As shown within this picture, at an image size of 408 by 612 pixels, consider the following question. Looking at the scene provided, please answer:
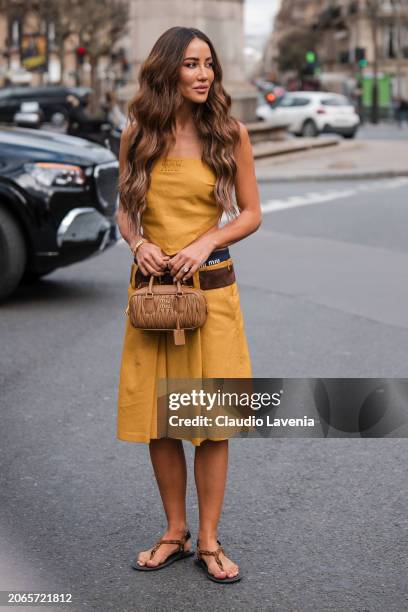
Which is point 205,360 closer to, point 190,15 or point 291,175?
point 291,175

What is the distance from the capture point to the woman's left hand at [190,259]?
4.21 m

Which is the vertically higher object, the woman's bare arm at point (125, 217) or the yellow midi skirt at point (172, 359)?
the woman's bare arm at point (125, 217)

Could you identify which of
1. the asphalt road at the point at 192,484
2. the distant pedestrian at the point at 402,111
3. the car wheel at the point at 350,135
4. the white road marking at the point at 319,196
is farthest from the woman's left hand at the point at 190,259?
the distant pedestrian at the point at 402,111

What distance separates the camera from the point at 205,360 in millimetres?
4273

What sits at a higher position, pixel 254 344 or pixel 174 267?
pixel 174 267

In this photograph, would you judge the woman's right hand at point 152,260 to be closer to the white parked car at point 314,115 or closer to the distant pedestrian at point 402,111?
the white parked car at point 314,115

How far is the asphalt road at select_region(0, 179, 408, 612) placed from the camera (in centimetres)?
431

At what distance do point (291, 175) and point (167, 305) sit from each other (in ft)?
69.1

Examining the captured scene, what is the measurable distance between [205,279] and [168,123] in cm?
50

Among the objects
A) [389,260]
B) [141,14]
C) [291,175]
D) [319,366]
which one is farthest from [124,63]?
[319,366]

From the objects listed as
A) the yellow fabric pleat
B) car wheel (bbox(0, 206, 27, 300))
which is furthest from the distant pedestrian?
the yellow fabric pleat

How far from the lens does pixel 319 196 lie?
20547 millimetres

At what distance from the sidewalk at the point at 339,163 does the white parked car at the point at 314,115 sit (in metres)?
5.54

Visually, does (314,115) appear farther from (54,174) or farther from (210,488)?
(210,488)
